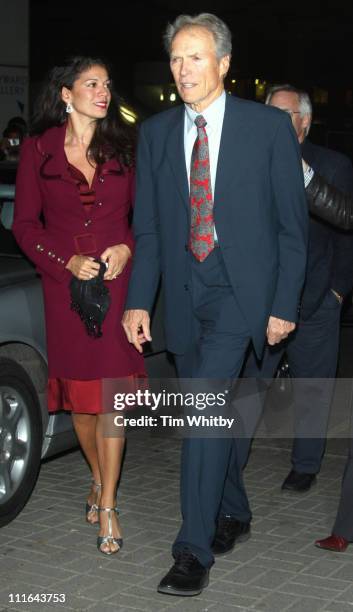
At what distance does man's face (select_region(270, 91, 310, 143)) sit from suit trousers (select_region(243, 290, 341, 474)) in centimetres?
83

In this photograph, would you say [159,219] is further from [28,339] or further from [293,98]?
[293,98]

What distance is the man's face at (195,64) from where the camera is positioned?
4.33m

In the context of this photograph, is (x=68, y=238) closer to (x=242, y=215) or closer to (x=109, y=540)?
(x=242, y=215)

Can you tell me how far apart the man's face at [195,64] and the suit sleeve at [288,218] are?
1.06ft

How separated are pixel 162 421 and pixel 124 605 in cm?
279

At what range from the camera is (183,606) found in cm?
423

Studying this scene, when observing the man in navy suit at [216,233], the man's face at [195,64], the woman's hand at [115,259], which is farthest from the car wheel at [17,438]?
the man's face at [195,64]

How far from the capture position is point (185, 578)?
434 cm

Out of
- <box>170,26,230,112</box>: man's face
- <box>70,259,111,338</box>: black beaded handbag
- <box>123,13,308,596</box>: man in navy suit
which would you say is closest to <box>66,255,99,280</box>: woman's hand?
<box>70,259,111,338</box>: black beaded handbag

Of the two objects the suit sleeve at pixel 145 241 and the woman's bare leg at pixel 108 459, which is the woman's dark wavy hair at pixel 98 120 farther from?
the woman's bare leg at pixel 108 459

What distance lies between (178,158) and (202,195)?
0.19m

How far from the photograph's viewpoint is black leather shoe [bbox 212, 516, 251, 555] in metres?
4.84

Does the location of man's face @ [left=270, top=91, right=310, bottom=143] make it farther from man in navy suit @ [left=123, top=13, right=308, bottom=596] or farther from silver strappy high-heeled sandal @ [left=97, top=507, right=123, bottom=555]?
silver strappy high-heeled sandal @ [left=97, top=507, right=123, bottom=555]

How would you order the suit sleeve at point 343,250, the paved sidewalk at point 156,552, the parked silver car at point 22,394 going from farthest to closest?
1. the suit sleeve at point 343,250
2. the parked silver car at point 22,394
3. the paved sidewalk at point 156,552
